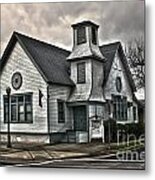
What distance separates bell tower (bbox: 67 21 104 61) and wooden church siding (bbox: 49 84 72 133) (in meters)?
0.17

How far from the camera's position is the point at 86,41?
1968mm

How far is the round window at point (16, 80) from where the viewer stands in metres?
→ 2.05

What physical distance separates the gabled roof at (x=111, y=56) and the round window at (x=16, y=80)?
397 millimetres

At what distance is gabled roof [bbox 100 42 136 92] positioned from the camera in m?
1.93

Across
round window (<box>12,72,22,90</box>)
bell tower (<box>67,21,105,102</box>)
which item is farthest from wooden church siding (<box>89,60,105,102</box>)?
round window (<box>12,72,22,90</box>)

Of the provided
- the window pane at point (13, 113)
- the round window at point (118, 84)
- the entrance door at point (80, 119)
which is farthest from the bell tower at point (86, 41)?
the window pane at point (13, 113)

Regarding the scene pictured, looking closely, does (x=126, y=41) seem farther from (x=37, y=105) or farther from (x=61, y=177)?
(x=61, y=177)

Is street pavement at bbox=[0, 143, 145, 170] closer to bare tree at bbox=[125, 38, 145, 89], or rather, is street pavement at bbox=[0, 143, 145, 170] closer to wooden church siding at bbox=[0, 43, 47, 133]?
wooden church siding at bbox=[0, 43, 47, 133]

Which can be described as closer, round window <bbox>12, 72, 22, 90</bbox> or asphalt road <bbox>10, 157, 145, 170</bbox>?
asphalt road <bbox>10, 157, 145, 170</bbox>

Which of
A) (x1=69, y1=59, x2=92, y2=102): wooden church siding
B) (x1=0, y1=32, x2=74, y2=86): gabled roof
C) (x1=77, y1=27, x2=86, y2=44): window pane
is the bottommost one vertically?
(x1=69, y1=59, x2=92, y2=102): wooden church siding

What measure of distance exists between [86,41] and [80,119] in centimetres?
35

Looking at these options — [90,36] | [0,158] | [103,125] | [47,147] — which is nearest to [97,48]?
[90,36]

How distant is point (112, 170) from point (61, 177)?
23 centimetres

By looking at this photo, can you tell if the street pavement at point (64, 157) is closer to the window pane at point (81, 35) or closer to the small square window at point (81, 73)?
the small square window at point (81, 73)
